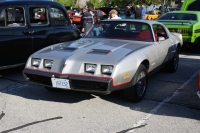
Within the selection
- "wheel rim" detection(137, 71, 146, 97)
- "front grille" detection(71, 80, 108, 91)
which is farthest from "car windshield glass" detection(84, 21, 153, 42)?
"front grille" detection(71, 80, 108, 91)

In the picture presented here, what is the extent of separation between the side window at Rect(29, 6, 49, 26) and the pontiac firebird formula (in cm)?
166

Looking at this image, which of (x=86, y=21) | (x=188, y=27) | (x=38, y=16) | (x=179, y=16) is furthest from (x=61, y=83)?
(x=86, y=21)

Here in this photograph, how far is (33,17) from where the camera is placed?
6.92 meters

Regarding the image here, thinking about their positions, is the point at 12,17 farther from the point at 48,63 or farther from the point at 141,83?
the point at 141,83

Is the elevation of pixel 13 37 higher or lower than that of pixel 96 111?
higher

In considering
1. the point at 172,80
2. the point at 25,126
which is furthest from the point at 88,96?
the point at 172,80

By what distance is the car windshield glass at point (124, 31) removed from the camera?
5715mm

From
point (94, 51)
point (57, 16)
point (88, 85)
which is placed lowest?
point (88, 85)

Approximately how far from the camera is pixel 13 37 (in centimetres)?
624

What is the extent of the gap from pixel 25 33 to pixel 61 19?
1408 millimetres

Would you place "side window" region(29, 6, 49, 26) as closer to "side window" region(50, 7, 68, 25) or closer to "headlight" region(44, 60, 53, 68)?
"side window" region(50, 7, 68, 25)

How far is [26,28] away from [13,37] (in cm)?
46

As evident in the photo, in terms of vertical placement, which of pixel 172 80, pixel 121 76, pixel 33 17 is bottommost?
pixel 172 80

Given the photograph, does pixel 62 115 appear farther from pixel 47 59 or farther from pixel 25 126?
pixel 47 59
